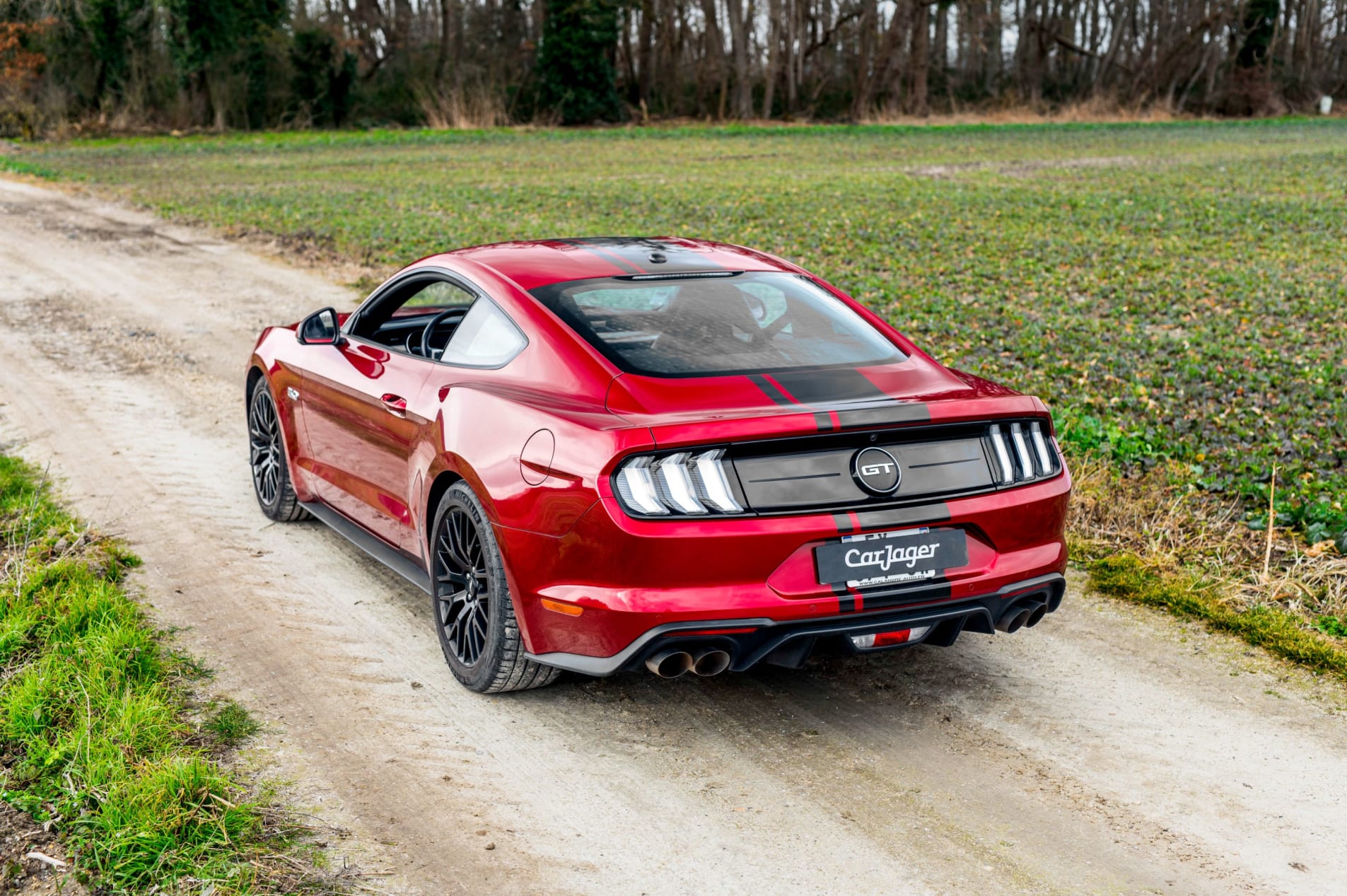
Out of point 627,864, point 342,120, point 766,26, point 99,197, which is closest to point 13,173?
point 99,197

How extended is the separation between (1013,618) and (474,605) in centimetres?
178

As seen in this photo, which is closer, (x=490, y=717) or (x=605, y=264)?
(x=490, y=717)

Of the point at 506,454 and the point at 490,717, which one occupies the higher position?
the point at 506,454

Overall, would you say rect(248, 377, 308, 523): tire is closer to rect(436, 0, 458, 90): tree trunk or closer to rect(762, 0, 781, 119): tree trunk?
rect(436, 0, 458, 90): tree trunk

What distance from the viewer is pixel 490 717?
167 inches

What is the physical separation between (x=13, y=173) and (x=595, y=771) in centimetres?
2780

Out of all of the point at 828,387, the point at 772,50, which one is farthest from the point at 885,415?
→ the point at 772,50

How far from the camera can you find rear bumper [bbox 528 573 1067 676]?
12.0 ft

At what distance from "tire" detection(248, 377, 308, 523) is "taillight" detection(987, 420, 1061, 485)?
3421mm

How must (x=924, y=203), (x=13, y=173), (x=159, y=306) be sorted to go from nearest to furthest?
1. (x=159, y=306)
2. (x=924, y=203)
3. (x=13, y=173)

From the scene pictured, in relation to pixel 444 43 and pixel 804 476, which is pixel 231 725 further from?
pixel 444 43

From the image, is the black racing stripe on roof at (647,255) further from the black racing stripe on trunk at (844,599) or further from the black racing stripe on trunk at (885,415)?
the black racing stripe on trunk at (844,599)

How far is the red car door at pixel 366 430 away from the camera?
4750 millimetres

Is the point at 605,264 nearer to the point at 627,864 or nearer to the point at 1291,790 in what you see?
the point at 627,864
